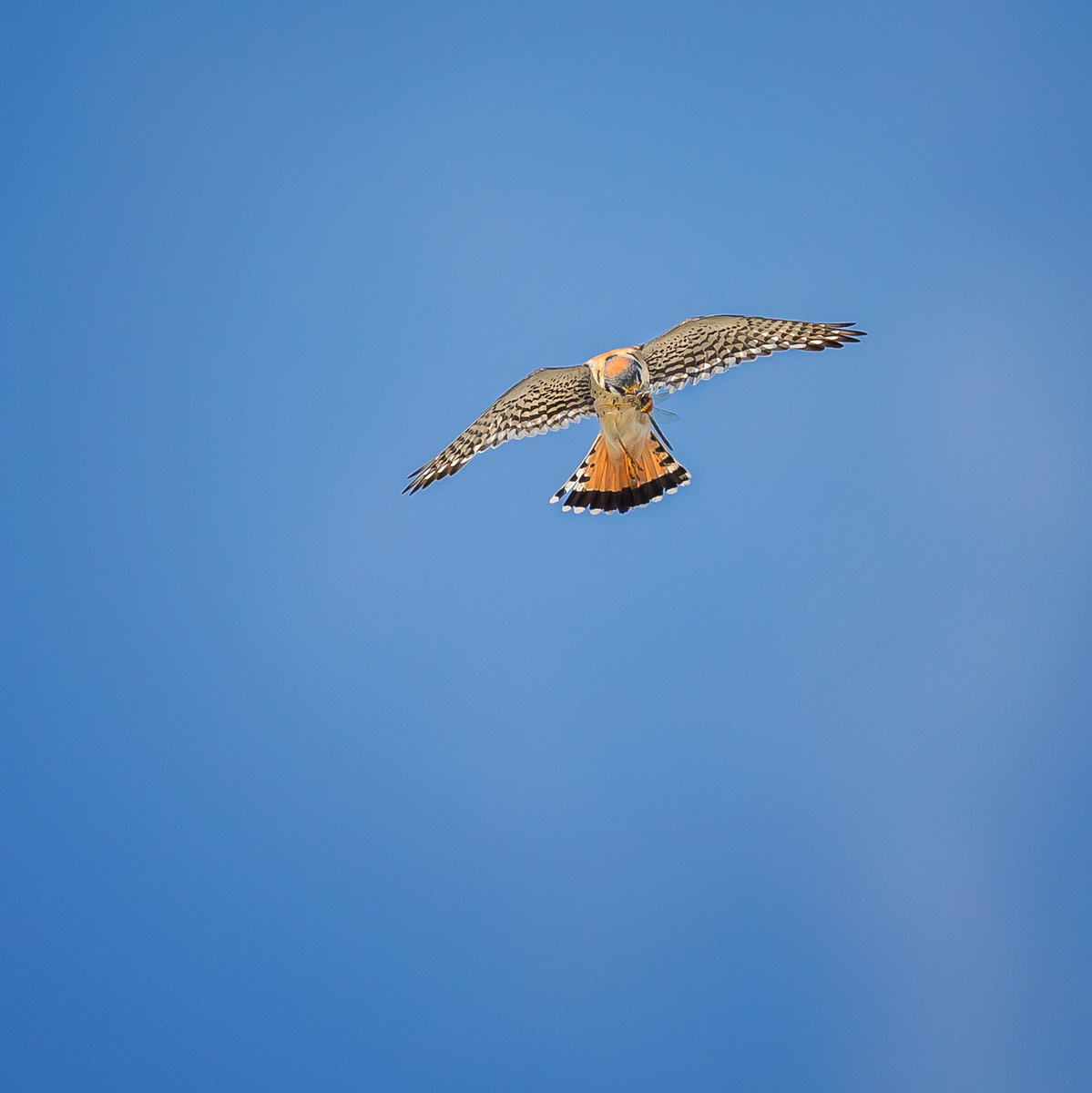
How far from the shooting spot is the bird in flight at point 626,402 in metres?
4.80

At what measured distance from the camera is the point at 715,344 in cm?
502

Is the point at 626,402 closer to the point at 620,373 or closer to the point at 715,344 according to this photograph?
the point at 620,373

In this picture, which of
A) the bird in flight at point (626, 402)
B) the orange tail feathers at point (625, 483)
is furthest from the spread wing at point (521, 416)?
the orange tail feathers at point (625, 483)

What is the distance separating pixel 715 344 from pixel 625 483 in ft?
2.41

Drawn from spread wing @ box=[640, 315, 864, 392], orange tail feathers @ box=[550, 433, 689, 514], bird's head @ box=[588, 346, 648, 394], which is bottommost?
orange tail feathers @ box=[550, 433, 689, 514]

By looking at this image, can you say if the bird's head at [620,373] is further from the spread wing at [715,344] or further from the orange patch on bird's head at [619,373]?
the spread wing at [715,344]

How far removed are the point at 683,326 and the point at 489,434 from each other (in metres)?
1.01

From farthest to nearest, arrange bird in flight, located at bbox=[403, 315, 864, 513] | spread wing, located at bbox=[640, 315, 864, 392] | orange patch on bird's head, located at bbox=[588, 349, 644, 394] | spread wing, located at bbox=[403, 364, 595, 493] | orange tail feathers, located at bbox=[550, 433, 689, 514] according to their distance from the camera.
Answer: orange tail feathers, located at bbox=[550, 433, 689, 514], spread wing, located at bbox=[403, 364, 595, 493], spread wing, located at bbox=[640, 315, 864, 392], bird in flight, located at bbox=[403, 315, 864, 513], orange patch on bird's head, located at bbox=[588, 349, 644, 394]

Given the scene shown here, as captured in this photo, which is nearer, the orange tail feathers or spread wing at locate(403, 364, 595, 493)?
spread wing at locate(403, 364, 595, 493)

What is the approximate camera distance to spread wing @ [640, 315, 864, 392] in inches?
194

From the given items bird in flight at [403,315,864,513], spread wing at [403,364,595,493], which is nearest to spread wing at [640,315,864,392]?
bird in flight at [403,315,864,513]

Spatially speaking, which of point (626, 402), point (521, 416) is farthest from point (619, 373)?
point (521, 416)

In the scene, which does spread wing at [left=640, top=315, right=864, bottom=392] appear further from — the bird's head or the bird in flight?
the bird's head

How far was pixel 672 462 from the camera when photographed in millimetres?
5227
